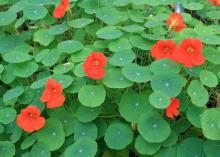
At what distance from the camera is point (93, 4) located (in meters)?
3.02

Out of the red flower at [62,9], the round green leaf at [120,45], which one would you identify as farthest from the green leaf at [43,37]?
the round green leaf at [120,45]

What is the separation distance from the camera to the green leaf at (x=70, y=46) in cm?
263

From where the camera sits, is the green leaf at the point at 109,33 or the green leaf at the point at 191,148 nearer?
the green leaf at the point at 191,148

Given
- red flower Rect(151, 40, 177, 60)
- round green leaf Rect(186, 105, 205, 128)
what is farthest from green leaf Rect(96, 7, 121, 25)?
round green leaf Rect(186, 105, 205, 128)

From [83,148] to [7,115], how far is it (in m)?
0.52

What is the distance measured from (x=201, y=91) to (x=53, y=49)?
96 cm

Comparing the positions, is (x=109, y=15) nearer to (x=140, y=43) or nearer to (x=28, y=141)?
(x=140, y=43)

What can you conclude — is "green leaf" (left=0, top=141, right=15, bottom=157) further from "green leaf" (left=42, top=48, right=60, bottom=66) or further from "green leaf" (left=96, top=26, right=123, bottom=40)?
"green leaf" (left=96, top=26, right=123, bottom=40)

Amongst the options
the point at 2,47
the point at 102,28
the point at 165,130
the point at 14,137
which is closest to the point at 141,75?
the point at 165,130

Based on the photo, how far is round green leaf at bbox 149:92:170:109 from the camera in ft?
7.09

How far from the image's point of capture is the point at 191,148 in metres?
2.23

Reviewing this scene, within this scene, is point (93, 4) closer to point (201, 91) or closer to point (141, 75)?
point (141, 75)

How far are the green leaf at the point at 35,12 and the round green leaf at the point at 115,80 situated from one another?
75cm

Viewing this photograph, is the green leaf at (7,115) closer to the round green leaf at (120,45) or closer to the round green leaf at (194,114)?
the round green leaf at (120,45)
